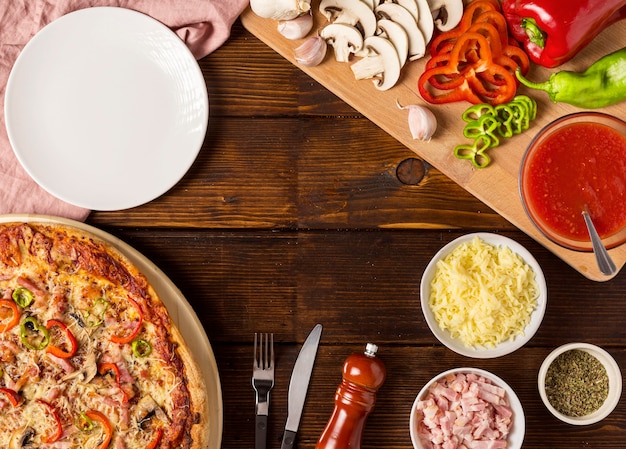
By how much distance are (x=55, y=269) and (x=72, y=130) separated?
27.1 inches

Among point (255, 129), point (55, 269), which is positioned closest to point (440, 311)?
point (255, 129)

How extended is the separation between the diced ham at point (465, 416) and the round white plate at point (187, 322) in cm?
98

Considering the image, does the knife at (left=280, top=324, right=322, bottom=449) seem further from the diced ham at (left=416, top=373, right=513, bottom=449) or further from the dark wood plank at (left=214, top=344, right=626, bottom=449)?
the diced ham at (left=416, top=373, right=513, bottom=449)

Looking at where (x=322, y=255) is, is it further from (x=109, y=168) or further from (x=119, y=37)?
(x=119, y=37)

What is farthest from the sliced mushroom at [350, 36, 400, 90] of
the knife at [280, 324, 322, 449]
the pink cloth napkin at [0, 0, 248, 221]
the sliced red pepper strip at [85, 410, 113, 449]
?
the sliced red pepper strip at [85, 410, 113, 449]

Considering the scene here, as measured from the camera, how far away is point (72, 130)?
368 cm

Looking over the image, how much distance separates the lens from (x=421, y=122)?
3658 mm

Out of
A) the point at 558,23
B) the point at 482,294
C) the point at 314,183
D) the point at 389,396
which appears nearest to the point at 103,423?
the point at 389,396

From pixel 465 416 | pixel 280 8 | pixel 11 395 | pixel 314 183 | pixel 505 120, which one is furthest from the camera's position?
pixel 314 183

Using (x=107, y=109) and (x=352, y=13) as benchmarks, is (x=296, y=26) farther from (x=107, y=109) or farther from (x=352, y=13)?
(x=107, y=109)

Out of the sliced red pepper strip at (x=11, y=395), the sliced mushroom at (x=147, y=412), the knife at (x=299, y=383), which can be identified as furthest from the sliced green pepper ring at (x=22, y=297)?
the knife at (x=299, y=383)

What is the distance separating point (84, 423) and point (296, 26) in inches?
82.8

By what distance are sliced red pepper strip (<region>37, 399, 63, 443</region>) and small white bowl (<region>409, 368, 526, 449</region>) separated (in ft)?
5.36

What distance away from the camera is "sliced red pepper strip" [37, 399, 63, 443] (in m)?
3.43
